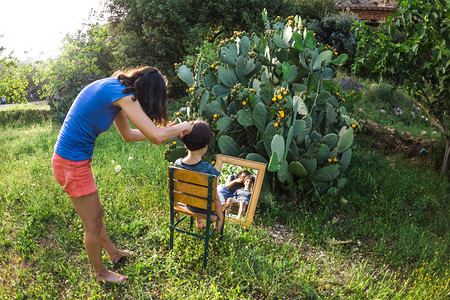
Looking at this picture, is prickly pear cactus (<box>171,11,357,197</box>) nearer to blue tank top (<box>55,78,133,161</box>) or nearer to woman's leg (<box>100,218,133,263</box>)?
woman's leg (<box>100,218,133,263</box>)

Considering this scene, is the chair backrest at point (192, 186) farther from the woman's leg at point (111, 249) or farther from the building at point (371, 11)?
the building at point (371, 11)

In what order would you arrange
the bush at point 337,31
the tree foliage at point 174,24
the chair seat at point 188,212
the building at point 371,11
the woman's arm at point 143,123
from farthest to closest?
1. the building at point 371,11
2. the bush at point 337,31
3. the tree foliage at point 174,24
4. the chair seat at point 188,212
5. the woman's arm at point 143,123

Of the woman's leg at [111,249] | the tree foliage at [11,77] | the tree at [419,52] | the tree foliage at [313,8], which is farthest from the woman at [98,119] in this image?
the tree foliage at [313,8]

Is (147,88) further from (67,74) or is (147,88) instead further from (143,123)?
(67,74)

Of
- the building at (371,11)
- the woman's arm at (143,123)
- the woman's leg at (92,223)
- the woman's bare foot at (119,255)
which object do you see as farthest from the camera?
the building at (371,11)

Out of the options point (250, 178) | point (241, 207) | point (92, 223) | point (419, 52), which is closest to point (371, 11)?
point (419, 52)

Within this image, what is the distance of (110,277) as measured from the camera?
2533 mm

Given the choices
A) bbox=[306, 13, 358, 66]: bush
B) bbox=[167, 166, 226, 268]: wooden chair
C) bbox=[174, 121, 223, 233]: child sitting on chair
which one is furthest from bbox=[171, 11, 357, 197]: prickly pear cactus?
bbox=[306, 13, 358, 66]: bush

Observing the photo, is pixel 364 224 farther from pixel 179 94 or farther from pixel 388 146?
pixel 179 94

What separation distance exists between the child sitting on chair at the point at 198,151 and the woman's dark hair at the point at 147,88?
355 mm

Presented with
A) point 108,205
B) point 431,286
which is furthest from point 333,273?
point 108,205

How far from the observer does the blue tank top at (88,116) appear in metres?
2.11

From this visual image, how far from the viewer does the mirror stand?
3414 millimetres

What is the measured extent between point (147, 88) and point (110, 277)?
148 centimetres
